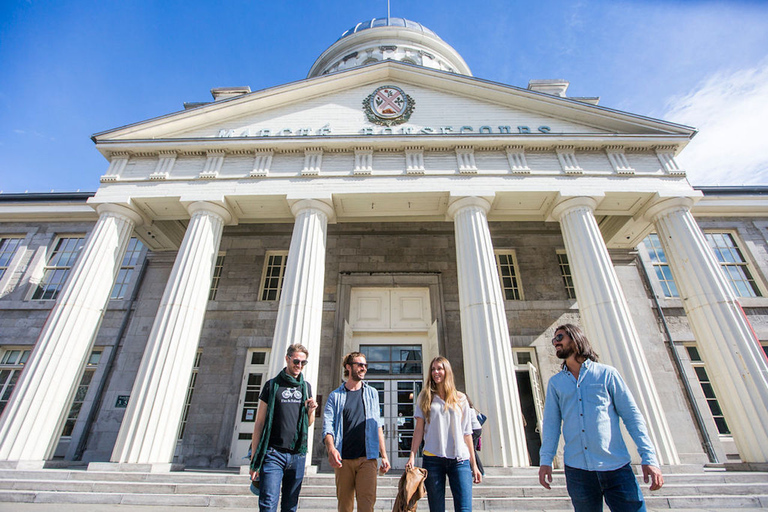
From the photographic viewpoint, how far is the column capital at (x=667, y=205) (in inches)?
416

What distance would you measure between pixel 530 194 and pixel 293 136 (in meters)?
7.13

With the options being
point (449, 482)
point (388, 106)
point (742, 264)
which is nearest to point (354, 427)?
point (449, 482)

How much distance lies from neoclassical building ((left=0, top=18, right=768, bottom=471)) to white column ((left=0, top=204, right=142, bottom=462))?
5 centimetres

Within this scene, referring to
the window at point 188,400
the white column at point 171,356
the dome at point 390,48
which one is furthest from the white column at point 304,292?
the dome at point 390,48

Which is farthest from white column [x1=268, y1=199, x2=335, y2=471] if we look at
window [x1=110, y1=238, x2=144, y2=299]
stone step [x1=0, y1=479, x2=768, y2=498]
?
window [x1=110, y1=238, x2=144, y2=299]

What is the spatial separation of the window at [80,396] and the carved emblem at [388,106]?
1195 cm

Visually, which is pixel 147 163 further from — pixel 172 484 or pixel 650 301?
pixel 650 301

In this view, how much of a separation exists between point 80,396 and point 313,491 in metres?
10.5

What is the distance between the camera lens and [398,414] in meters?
11.7

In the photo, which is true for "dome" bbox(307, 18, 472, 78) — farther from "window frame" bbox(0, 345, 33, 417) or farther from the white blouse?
the white blouse

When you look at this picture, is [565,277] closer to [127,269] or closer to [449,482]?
[449,482]

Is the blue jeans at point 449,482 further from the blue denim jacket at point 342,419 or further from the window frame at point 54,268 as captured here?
the window frame at point 54,268

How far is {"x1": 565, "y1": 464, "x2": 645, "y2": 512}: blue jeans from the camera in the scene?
2699mm

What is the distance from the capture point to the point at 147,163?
1168 cm
